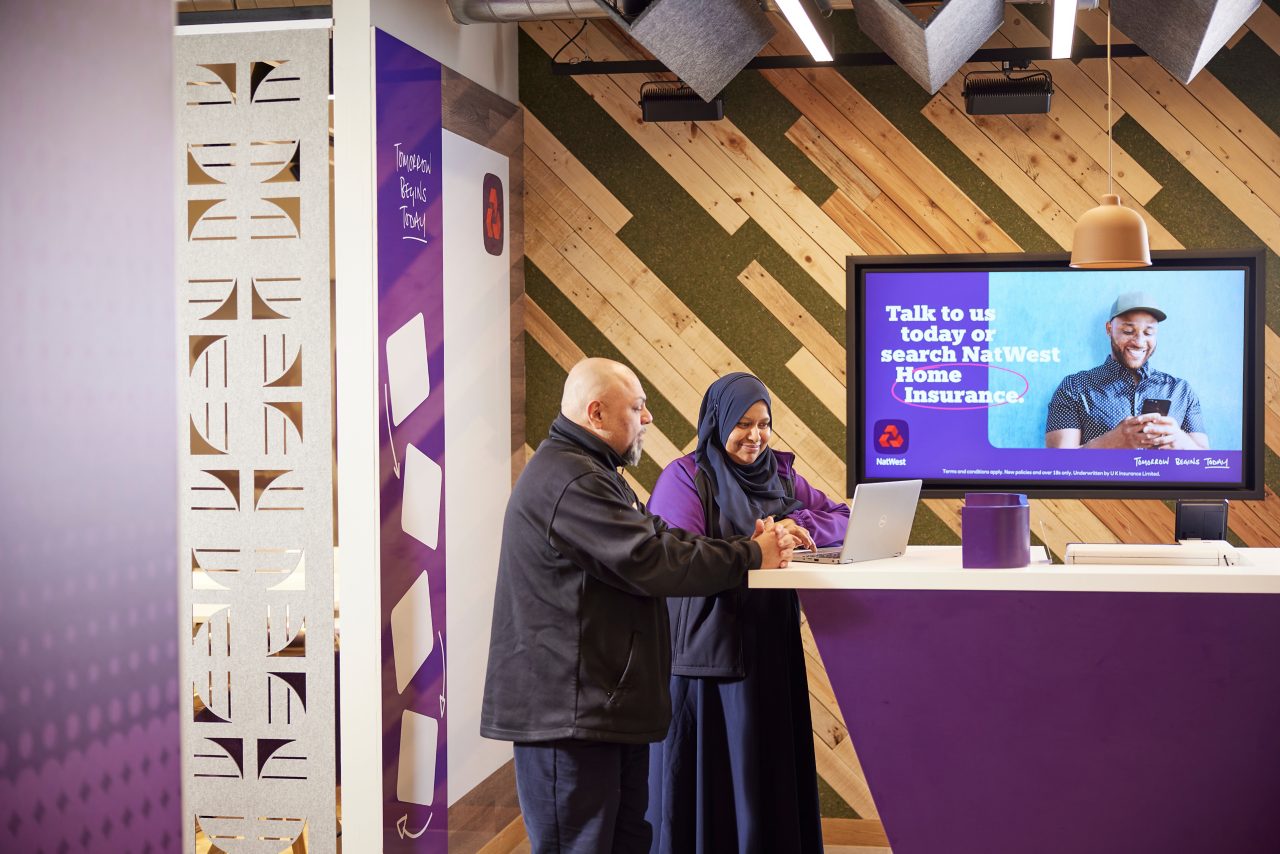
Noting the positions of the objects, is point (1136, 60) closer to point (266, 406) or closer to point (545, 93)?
point (545, 93)

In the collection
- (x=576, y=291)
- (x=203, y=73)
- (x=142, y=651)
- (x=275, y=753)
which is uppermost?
(x=203, y=73)

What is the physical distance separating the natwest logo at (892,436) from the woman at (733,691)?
134cm

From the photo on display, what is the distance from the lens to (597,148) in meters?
4.79

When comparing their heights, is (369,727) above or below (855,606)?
below

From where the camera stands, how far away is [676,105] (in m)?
4.54

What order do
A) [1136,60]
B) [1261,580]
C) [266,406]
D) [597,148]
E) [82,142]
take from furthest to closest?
1. [597,148]
2. [1136,60]
3. [266,406]
4. [1261,580]
5. [82,142]

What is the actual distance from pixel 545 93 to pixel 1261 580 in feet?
10.8

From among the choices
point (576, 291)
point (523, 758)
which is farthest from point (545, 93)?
point (523, 758)

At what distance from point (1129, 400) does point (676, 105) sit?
2.04 m

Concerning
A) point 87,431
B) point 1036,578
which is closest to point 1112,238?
point 1036,578

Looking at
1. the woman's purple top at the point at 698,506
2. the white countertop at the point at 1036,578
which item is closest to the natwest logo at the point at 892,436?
the woman's purple top at the point at 698,506

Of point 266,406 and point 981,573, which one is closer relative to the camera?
point 981,573

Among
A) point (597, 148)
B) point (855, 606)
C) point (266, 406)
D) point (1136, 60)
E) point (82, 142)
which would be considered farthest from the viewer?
point (597, 148)

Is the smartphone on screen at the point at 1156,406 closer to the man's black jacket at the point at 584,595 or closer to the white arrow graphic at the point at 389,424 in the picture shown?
the man's black jacket at the point at 584,595
